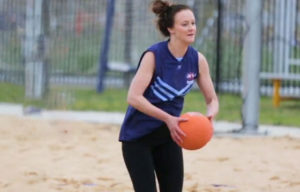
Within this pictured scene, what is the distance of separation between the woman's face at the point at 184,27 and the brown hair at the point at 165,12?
0.11 feet

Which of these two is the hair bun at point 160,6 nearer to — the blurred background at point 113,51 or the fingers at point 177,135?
the fingers at point 177,135

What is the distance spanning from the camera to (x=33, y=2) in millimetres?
16281

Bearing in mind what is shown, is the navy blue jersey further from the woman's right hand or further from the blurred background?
the blurred background

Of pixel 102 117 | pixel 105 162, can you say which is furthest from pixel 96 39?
pixel 105 162

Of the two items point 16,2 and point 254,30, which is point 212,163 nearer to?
point 254,30

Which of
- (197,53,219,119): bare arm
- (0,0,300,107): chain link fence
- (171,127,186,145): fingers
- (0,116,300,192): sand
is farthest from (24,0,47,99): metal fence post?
(171,127,186,145): fingers

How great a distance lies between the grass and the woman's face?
774cm

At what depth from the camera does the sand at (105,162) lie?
26.8 feet

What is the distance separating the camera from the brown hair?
5453 mm

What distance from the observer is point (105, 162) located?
9.48m

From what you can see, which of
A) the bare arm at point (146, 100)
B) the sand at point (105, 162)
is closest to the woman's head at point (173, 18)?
the bare arm at point (146, 100)

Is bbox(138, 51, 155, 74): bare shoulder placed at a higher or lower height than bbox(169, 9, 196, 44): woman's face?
lower

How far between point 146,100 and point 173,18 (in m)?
0.53

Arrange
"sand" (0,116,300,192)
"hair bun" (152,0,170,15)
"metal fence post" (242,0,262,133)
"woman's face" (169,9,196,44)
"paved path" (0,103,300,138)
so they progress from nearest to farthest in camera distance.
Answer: "woman's face" (169,9,196,44), "hair bun" (152,0,170,15), "sand" (0,116,300,192), "metal fence post" (242,0,262,133), "paved path" (0,103,300,138)
